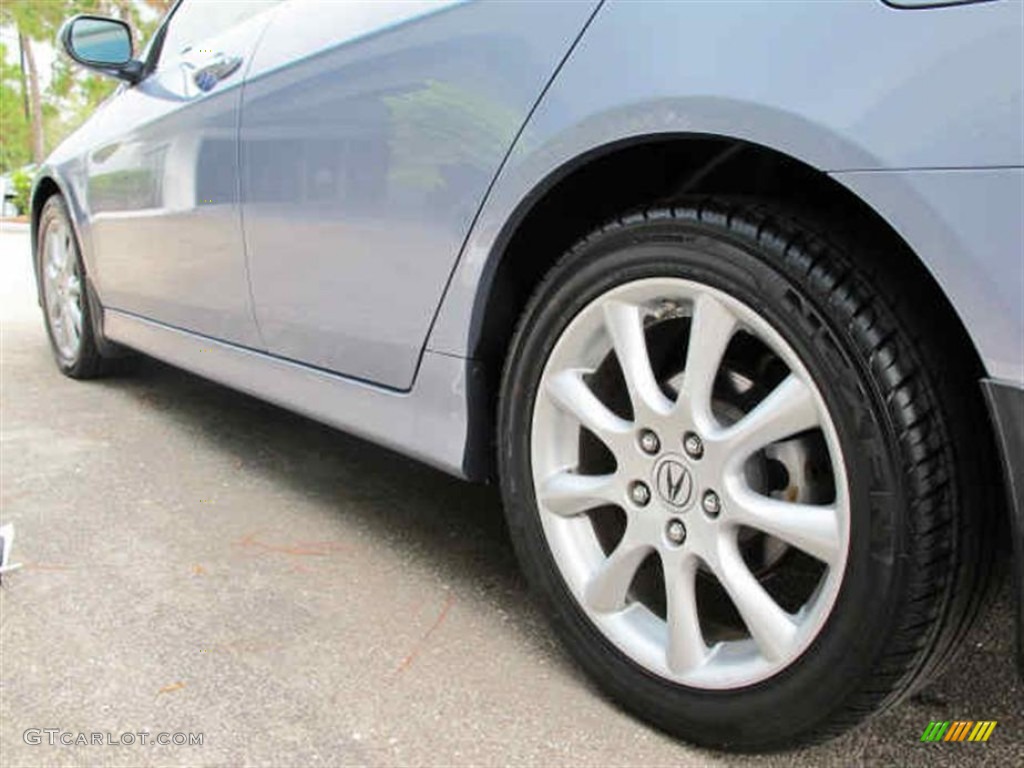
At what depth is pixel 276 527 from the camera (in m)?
2.42

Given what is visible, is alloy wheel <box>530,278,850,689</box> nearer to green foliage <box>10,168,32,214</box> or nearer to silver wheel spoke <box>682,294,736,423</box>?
silver wheel spoke <box>682,294,736,423</box>

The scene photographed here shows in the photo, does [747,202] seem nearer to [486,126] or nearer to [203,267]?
[486,126]

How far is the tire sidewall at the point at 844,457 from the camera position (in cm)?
123

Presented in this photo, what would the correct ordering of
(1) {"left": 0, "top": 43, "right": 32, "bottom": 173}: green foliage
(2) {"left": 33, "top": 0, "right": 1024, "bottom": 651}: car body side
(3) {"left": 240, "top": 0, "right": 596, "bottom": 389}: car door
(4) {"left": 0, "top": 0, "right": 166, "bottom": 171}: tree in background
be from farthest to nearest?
(1) {"left": 0, "top": 43, "right": 32, "bottom": 173}: green foliage, (4) {"left": 0, "top": 0, "right": 166, "bottom": 171}: tree in background, (3) {"left": 240, "top": 0, "right": 596, "bottom": 389}: car door, (2) {"left": 33, "top": 0, "right": 1024, "bottom": 651}: car body side

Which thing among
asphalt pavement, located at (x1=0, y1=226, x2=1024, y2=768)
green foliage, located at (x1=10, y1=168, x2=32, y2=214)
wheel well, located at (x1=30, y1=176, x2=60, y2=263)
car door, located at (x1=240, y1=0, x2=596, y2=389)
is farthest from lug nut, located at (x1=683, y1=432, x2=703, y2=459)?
green foliage, located at (x1=10, y1=168, x2=32, y2=214)

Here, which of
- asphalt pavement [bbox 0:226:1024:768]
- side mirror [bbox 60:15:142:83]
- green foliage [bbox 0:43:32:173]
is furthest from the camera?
green foliage [bbox 0:43:32:173]

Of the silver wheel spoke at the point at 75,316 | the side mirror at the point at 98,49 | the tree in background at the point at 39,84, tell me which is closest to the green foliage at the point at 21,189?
the tree in background at the point at 39,84

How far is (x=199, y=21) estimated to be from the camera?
2984mm

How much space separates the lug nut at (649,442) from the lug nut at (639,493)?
0.18ft

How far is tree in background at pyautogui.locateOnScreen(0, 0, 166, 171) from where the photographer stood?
71.1ft

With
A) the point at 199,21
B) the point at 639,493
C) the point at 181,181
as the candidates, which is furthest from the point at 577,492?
the point at 199,21

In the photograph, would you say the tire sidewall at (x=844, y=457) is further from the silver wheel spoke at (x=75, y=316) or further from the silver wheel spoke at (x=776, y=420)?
the silver wheel spoke at (x=75, y=316)

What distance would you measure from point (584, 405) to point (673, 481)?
8.4 inches

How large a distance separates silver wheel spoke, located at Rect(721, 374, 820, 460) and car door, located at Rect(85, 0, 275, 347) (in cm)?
151
